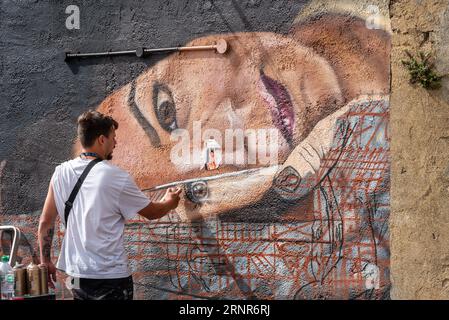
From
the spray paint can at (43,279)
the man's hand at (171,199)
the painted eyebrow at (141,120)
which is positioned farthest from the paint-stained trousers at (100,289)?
the painted eyebrow at (141,120)

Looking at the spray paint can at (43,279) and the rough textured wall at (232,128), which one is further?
the rough textured wall at (232,128)

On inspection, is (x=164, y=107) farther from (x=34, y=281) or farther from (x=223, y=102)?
(x=34, y=281)

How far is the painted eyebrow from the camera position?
19.9 ft

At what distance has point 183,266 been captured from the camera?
234 inches

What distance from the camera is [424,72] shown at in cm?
538

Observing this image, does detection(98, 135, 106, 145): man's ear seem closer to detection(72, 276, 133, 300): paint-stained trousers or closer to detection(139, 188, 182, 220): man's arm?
detection(139, 188, 182, 220): man's arm

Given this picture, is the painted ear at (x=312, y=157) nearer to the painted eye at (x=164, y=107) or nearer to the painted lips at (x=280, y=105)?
the painted lips at (x=280, y=105)

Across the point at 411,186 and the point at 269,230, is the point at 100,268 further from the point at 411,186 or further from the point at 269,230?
the point at 411,186

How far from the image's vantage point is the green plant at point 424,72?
5.37 metres

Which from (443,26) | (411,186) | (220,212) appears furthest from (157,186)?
(443,26)

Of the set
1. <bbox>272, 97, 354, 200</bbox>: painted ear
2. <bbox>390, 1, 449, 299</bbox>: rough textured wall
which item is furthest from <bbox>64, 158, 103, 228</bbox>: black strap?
<bbox>390, 1, 449, 299</bbox>: rough textured wall

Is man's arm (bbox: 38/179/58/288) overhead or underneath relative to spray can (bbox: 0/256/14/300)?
overhead

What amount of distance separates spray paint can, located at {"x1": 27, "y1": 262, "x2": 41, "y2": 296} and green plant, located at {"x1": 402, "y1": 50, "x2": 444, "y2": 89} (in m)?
3.03

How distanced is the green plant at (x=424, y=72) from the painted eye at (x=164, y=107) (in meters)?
1.94
